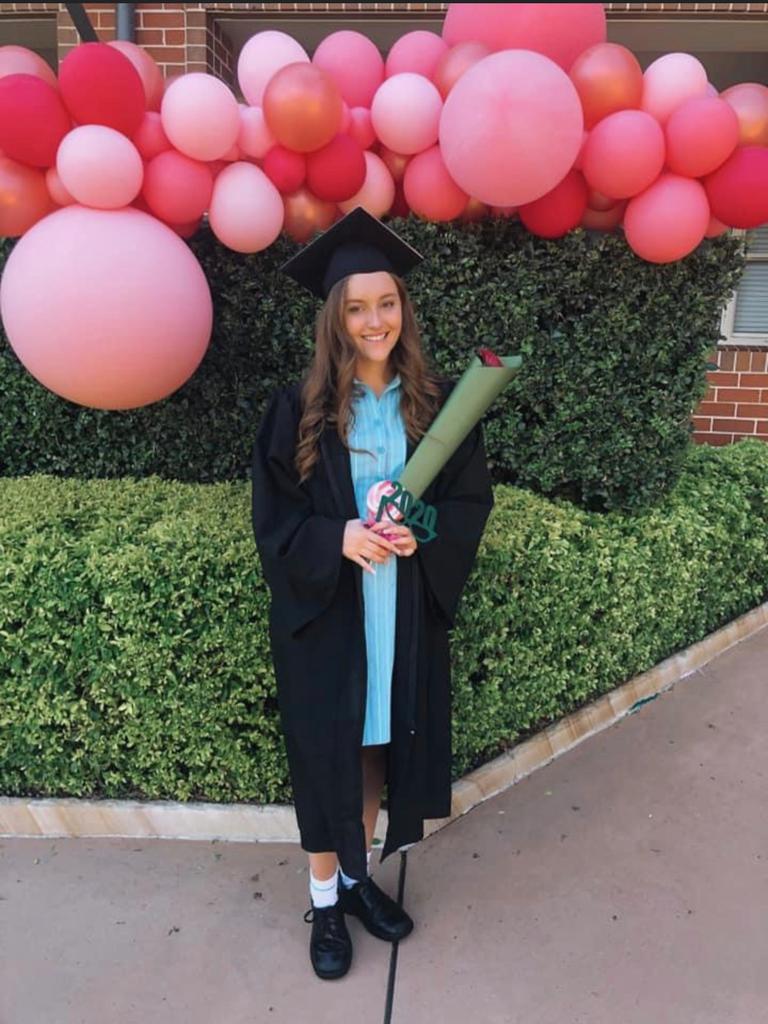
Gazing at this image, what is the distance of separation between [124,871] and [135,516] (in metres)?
1.23

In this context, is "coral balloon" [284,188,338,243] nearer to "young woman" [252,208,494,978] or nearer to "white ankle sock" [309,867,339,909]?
"young woman" [252,208,494,978]

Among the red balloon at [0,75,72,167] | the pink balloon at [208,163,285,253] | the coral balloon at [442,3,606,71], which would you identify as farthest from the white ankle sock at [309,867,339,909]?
→ the coral balloon at [442,3,606,71]

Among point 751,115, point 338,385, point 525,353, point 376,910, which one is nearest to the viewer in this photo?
point 338,385

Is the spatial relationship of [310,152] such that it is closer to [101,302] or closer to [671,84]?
[101,302]

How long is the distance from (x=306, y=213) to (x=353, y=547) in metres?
1.43

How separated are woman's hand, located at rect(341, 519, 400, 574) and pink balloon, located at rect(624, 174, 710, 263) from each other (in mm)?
1576

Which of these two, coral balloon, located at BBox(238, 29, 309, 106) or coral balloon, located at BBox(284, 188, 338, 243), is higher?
coral balloon, located at BBox(238, 29, 309, 106)

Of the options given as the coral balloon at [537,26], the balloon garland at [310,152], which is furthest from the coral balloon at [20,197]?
the coral balloon at [537,26]

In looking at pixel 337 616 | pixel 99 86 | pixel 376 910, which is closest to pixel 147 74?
pixel 99 86

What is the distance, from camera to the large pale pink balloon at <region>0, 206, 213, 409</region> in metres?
2.51

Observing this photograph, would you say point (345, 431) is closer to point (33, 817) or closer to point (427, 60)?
point (427, 60)

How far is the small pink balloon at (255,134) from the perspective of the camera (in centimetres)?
263

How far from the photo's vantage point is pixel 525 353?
325 cm

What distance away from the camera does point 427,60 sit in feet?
9.02
